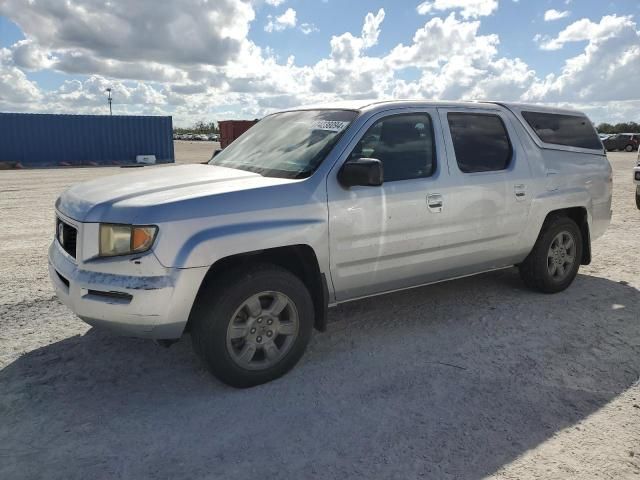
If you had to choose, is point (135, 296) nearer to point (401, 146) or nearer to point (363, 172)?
point (363, 172)

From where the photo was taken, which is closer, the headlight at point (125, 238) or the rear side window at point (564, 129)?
the headlight at point (125, 238)

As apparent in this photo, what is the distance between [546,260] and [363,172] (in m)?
2.60

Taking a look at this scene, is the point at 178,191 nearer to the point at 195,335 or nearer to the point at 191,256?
the point at 191,256

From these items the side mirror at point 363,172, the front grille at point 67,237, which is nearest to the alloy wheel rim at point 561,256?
the side mirror at point 363,172

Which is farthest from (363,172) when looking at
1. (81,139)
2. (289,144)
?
(81,139)

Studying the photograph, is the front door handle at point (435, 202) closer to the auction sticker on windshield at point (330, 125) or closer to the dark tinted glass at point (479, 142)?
the dark tinted glass at point (479, 142)

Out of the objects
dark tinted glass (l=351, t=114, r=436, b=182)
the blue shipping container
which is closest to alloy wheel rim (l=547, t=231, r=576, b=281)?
dark tinted glass (l=351, t=114, r=436, b=182)

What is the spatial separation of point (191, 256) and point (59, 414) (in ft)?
3.91

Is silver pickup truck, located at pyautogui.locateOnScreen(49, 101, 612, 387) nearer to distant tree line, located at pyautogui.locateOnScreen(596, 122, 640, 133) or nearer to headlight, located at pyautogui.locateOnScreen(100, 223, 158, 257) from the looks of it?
headlight, located at pyautogui.locateOnScreen(100, 223, 158, 257)

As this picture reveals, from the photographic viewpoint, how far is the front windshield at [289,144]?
12.1 ft

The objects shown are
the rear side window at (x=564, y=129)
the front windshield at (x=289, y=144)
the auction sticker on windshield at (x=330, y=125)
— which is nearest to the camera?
the front windshield at (x=289, y=144)

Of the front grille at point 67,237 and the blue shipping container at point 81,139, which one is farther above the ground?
the blue shipping container at point 81,139

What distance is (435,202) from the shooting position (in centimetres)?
405

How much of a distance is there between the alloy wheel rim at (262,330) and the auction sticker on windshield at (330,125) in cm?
128
